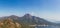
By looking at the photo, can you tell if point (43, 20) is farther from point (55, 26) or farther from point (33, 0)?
point (33, 0)

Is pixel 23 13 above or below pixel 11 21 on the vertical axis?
above

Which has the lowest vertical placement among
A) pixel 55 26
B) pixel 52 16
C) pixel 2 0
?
pixel 55 26

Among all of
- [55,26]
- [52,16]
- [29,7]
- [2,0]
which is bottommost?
[55,26]

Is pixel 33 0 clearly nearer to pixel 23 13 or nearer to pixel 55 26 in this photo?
pixel 23 13

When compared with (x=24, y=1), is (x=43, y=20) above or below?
below

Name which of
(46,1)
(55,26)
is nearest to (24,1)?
(46,1)

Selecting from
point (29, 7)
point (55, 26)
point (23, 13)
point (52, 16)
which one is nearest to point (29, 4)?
point (29, 7)

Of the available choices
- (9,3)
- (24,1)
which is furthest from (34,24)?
(9,3)

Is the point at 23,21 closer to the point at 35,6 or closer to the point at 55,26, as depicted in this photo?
the point at 35,6
